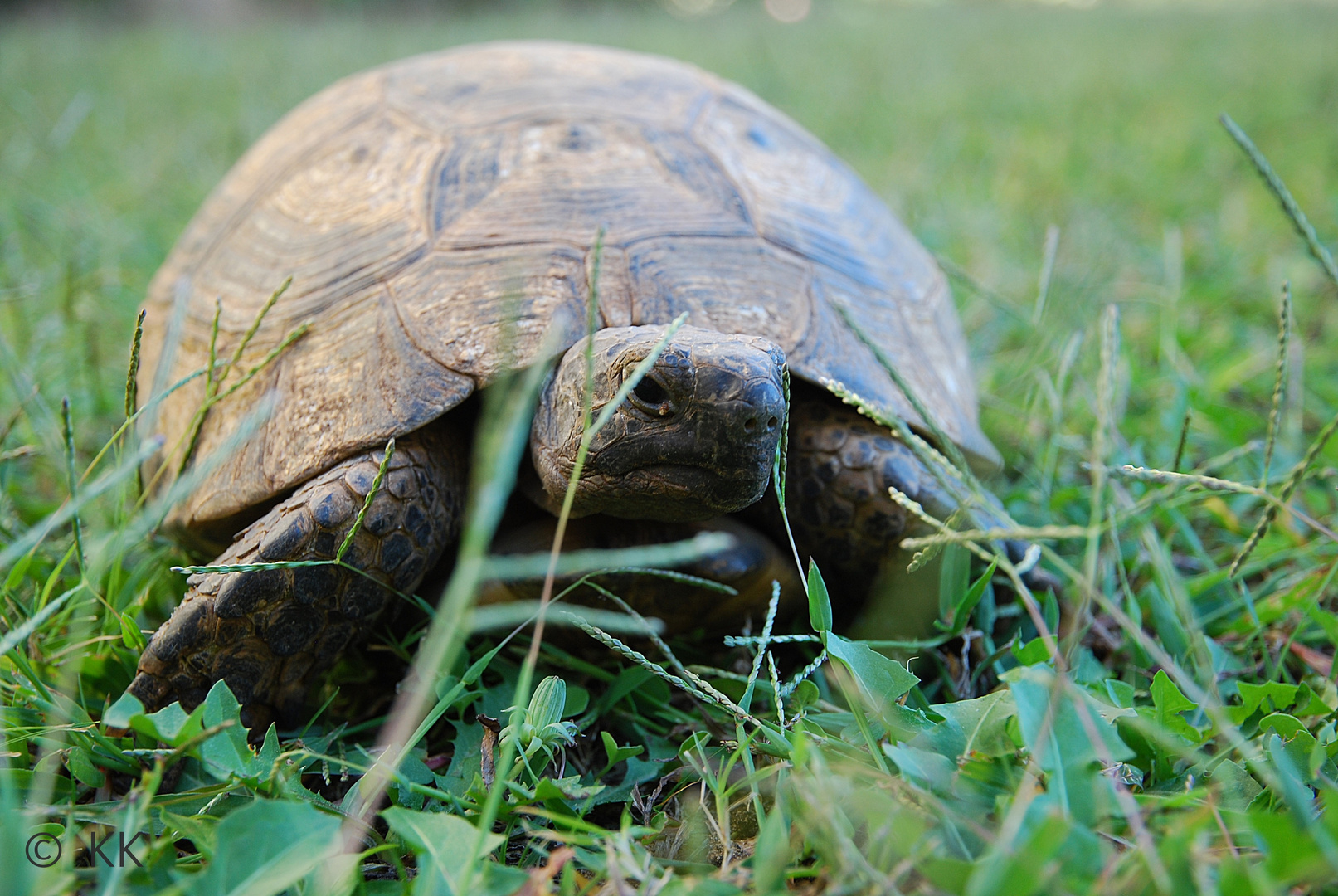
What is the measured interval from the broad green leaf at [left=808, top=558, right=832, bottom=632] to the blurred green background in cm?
112

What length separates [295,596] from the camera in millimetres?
1474

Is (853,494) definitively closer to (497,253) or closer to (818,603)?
(818,603)

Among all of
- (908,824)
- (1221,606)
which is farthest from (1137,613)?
(908,824)

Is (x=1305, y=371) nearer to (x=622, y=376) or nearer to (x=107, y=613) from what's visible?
(x=622, y=376)

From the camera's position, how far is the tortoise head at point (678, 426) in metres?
1.26

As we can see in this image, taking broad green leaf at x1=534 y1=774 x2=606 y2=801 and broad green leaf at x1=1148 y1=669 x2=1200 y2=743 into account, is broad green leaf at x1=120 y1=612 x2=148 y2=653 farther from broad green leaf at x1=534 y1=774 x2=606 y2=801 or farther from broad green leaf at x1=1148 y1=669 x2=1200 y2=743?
broad green leaf at x1=1148 y1=669 x2=1200 y2=743

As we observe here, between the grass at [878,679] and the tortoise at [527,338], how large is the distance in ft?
0.52

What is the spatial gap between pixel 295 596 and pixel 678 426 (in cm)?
72

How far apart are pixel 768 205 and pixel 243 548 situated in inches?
52.1

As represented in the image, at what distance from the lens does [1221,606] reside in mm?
1866

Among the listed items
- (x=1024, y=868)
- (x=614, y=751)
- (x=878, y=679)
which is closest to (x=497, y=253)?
(x=614, y=751)

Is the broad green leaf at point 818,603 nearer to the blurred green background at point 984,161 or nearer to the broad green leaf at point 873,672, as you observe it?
the broad green leaf at point 873,672

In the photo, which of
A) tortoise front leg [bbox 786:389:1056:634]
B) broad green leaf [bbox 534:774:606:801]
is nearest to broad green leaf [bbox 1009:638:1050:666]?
Answer: tortoise front leg [bbox 786:389:1056:634]

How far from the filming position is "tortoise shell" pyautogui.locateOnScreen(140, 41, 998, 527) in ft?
5.41
